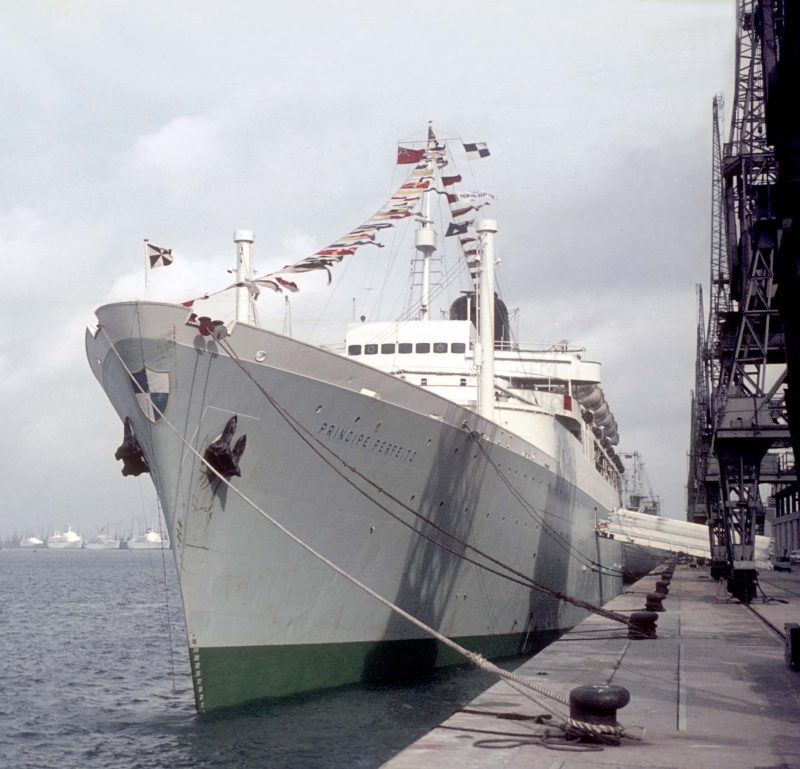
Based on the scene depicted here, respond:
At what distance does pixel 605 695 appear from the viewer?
766cm

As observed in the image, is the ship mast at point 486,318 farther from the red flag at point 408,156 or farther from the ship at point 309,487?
the red flag at point 408,156

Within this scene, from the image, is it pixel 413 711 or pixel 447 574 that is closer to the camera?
pixel 413 711

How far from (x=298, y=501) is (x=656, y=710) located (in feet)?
23.1

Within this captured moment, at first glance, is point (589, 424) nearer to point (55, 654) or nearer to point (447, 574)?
point (447, 574)

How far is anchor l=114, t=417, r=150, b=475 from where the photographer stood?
15.3 meters

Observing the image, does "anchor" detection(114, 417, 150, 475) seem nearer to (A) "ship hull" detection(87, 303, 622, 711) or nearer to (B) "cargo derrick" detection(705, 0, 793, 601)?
(A) "ship hull" detection(87, 303, 622, 711)

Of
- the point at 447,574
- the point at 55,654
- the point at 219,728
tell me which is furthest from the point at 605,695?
the point at 55,654

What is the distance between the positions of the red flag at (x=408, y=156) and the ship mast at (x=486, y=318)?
1887 mm

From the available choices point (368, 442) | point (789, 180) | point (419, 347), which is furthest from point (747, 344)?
point (789, 180)

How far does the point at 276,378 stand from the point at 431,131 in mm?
7712

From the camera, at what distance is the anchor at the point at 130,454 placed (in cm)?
1534

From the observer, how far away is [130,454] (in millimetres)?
15477

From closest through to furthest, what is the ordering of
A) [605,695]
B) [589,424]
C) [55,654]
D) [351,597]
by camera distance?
[605,695]
[351,597]
[55,654]
[589,424]

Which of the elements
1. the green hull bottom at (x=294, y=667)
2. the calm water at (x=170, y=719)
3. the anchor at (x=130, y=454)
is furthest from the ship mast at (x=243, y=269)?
the calm water at (x=170, y=719)
